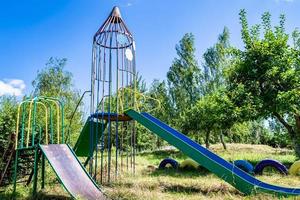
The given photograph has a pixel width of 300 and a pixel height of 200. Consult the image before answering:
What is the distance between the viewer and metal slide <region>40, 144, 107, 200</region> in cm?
561

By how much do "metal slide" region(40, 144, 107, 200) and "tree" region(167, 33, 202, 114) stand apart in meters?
22.7

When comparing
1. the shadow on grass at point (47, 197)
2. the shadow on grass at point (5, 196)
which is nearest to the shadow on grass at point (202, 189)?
the shadow on grass at point (47, 197)

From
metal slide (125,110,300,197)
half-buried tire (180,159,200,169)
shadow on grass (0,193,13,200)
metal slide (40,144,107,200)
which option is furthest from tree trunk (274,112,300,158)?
shadow on grass (0,193,13,200)

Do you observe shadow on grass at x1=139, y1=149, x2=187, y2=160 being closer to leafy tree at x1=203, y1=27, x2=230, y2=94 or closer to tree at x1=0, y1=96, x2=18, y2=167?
leafy tree at x1=203, y1=27, x2=230, y2=94

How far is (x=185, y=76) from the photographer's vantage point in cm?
2894

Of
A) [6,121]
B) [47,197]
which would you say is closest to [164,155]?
[6,121]

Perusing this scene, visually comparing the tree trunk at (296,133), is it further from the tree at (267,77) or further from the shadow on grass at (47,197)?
the shadow on grass at (47,197)

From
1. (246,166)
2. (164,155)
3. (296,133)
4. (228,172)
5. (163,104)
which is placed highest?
(163,104)

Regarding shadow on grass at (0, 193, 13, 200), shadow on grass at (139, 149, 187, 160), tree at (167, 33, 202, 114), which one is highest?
tree at (167, 33, 202, 114)

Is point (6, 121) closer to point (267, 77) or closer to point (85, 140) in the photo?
point (85, 140)

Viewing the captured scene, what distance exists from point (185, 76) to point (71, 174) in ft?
77.6

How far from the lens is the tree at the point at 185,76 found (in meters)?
28.9

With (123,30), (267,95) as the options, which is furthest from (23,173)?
(267,95)

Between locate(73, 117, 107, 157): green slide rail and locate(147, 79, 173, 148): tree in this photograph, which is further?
locate(147, 79, 173, 148): tree
